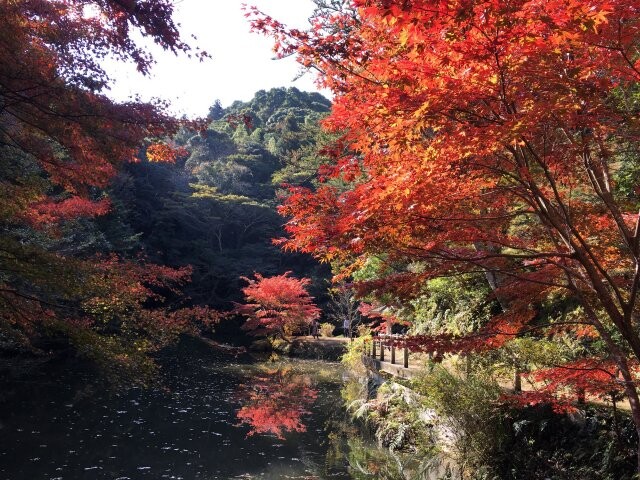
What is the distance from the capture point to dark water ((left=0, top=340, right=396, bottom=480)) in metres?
9.09

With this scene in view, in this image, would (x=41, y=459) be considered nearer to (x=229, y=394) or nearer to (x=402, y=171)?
(x=229, y=394)

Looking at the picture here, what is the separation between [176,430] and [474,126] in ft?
35.9

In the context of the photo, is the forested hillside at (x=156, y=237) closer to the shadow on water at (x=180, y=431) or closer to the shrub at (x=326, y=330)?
the shadow on water at (x=180, y=431)

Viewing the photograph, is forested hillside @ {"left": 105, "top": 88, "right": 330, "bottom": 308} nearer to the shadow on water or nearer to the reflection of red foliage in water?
the reflection of red foliage in water

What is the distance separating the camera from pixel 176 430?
11828 mm

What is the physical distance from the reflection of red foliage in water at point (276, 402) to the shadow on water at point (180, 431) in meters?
0.03

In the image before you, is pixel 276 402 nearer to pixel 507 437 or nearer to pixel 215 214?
pixel 507 437

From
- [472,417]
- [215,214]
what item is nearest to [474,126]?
[472,417]

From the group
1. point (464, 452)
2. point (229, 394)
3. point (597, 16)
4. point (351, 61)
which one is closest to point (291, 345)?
point (229, 394)

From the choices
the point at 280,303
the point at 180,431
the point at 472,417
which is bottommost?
the point at 180,431

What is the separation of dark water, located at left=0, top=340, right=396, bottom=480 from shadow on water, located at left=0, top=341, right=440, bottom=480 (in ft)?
0.08

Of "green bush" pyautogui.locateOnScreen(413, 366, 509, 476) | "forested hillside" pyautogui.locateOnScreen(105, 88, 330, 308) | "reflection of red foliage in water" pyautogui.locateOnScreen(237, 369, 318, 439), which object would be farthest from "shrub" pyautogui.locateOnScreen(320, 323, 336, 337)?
"green bush" pyautogui.locateOnScreen(413, 366, 509, 476)

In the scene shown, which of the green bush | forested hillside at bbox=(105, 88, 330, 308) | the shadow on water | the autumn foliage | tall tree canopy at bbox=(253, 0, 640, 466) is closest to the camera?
tall tree canopy at bbox=(253, 0, 640, 466)

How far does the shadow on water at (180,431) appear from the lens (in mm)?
9070
